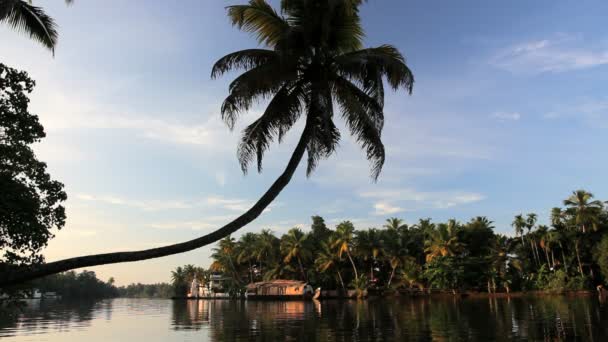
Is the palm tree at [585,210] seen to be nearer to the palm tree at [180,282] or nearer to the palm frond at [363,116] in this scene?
the palm frond at [363,116]

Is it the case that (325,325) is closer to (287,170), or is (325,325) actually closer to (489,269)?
(287,170)

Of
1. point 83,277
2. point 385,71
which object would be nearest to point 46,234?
point 385,71

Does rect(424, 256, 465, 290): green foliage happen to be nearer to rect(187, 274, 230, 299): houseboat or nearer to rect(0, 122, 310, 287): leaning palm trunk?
rect(187, 274, 230, 299): houseboat

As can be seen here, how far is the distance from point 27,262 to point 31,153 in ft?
8.79

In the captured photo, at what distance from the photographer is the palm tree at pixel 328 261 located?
76.0 meters

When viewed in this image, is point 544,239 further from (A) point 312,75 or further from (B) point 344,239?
(A) point 312,75

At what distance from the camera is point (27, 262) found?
10984 mm

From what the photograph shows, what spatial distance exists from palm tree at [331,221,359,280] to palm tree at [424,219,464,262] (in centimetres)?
1219

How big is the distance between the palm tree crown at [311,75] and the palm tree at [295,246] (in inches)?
2654

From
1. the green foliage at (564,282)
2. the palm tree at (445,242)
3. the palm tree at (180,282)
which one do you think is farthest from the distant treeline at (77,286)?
the green foliage at (564,282)

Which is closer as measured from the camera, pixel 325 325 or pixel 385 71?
pixel 385 71

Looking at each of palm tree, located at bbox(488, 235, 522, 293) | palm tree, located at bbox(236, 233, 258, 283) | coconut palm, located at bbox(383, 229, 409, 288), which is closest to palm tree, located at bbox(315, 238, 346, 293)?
coconut palm, located at bbox(383, 229, 409, 288)

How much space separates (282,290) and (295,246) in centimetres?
779

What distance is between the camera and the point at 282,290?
7481cm
